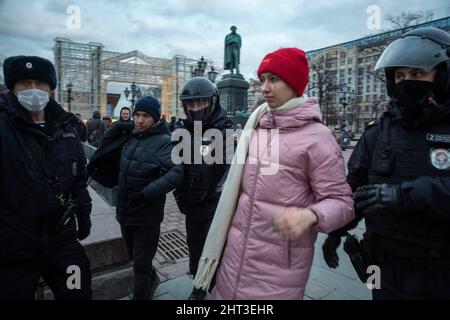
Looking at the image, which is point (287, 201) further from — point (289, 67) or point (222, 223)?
point (289, 67)

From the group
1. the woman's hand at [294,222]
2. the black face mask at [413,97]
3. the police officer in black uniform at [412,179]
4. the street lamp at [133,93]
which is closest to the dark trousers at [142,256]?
the woman's hand at [294,222]

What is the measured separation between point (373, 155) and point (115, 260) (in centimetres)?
249

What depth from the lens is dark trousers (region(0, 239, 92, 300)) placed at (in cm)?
172

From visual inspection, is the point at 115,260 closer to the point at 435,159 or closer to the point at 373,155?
the point at 373,155

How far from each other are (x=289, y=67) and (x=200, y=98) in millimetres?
1259

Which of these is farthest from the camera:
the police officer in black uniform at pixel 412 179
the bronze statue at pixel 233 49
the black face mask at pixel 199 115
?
the bronze statue at pixel 233 49

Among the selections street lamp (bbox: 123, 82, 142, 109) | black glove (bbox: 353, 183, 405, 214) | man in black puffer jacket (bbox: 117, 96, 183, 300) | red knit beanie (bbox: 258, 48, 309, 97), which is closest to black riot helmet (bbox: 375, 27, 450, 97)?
red knit beanie (bbox: 258, 48, 309, 97)

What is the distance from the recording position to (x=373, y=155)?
1752mm

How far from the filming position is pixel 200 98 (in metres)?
2.75

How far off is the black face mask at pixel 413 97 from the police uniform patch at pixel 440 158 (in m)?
0.20

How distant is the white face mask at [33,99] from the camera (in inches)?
75.1

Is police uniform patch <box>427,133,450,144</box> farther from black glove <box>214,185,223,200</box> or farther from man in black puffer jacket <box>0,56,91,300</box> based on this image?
man in black puffer jacket <box>0,56,91,300</box>

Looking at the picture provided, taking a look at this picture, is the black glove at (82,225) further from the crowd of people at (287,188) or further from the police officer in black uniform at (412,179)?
the police officer in black uniform at (412,179)

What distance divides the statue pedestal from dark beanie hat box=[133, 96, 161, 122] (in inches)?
434
